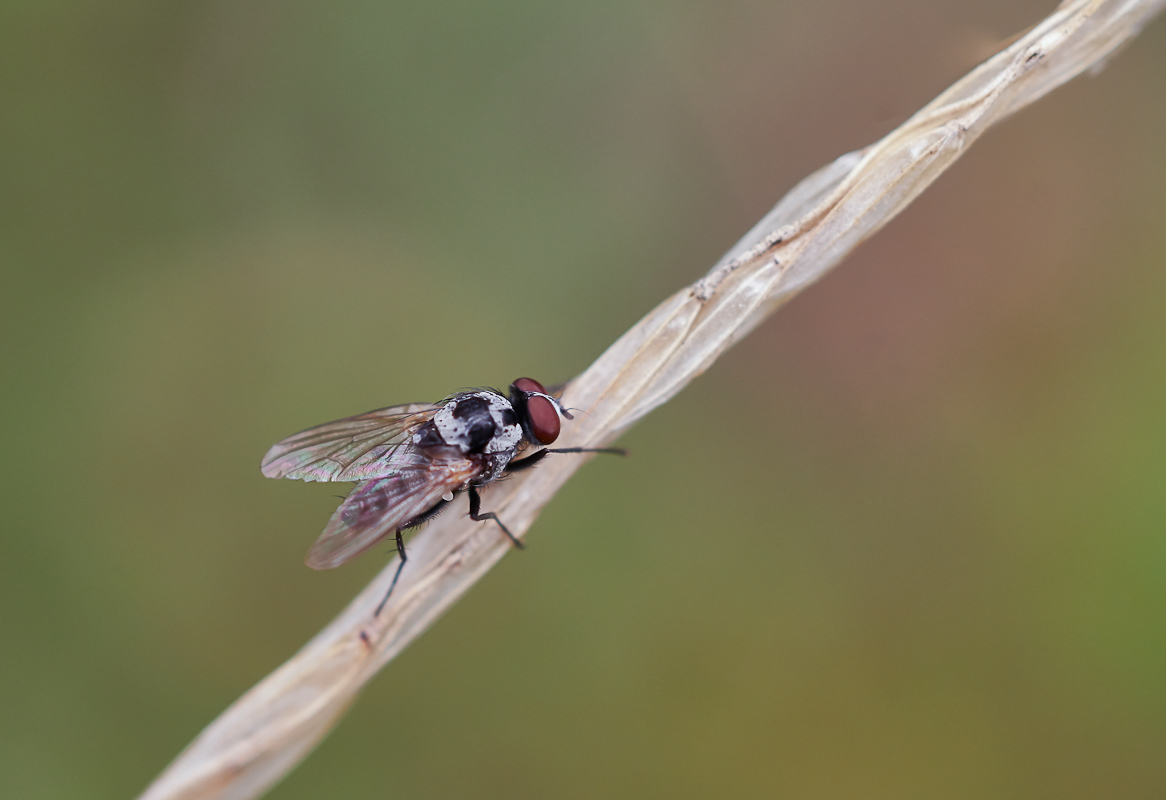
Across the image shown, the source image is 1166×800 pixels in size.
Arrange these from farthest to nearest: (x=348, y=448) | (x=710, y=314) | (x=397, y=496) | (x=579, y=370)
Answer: (x=579, y=370) → (x=348, y=448) → (x=397, y=496) → (x=710, y=314)

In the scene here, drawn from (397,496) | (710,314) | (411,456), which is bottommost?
(710,314)

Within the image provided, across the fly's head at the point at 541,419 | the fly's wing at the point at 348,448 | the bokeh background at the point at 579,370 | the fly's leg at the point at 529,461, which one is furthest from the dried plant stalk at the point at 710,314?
the bokeh background at the point at 579,370

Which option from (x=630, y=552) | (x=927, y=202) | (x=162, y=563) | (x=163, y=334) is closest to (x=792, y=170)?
(x=927, y=202)

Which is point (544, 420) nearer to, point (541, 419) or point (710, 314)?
point (541, 419)

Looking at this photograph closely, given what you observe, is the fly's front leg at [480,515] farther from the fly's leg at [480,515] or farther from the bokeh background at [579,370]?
the bokeh background at [579,370]

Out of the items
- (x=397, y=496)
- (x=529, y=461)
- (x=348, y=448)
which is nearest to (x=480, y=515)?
(x=529, y=461)

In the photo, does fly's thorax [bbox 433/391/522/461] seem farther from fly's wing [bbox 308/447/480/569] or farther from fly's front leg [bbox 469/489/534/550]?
fly's front leg [bbox 469/489/534/550]

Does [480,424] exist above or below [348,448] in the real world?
below

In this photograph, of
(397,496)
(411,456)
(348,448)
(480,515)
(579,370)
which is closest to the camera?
(480,515)

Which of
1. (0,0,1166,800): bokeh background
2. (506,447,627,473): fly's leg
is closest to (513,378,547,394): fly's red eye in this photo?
(506,447,627,473): fly's leg
